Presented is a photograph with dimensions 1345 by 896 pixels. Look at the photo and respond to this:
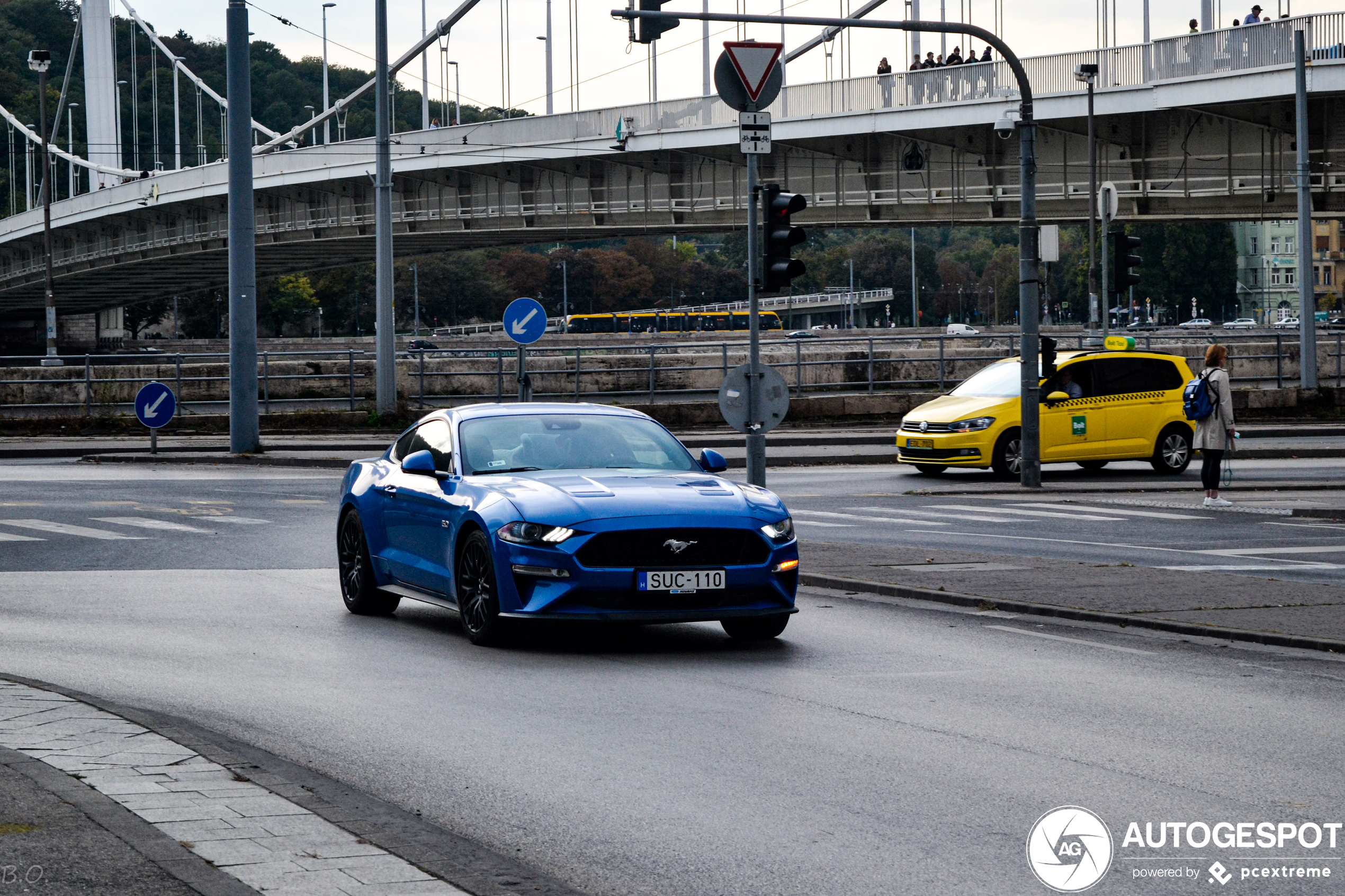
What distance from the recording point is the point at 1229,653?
9398mm

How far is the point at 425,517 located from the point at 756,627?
2.07 meters

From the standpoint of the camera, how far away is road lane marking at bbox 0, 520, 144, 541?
53.7 feet

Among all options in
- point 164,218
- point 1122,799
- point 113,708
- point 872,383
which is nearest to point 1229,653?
point 1122,799

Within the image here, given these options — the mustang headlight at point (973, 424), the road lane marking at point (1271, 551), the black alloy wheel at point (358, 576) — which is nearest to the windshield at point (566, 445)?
the black alloy wheel at point (358, 576)

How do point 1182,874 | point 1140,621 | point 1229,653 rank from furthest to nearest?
point 1140,621 < point 1229,653 < point 1182,874

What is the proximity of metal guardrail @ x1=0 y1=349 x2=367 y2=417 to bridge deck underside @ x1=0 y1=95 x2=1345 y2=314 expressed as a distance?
18.4 meters

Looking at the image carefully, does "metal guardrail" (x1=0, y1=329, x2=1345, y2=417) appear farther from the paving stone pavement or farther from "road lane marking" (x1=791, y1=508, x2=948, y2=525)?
the paving stone pavement

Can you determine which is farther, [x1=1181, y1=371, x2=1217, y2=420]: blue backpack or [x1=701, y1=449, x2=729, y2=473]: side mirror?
[x1=1181, y1=371, x2=1217, y2=420]: blue backpack

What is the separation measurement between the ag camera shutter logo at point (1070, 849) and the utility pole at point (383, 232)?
94.3 feet

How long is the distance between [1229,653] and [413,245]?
64220 mm

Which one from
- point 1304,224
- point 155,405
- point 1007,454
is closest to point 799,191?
point 1304,224

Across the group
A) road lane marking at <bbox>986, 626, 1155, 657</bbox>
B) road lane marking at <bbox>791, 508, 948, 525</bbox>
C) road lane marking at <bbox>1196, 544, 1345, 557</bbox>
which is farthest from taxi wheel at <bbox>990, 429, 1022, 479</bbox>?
road lane marking at <bbox>986, 626, 1155, 657</bbox>

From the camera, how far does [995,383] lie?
24844 mm

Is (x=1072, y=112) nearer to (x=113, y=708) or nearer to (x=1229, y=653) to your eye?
(x=1229, y=653)
